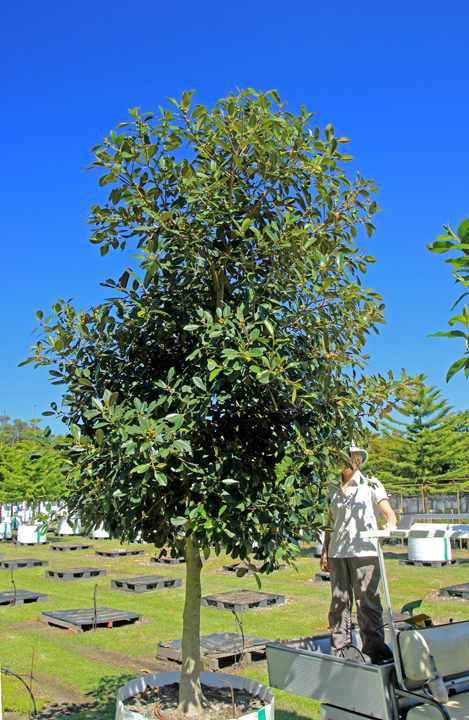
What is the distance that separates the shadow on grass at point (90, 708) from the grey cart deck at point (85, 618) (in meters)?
3.27

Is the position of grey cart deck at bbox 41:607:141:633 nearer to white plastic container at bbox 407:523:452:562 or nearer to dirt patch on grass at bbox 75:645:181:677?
dirt patch on grass at bbox 75:645:181:677

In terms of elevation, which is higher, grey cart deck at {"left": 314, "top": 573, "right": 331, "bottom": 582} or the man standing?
the man standing

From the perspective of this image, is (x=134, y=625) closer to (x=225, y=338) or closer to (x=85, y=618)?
(x=85, y=618)

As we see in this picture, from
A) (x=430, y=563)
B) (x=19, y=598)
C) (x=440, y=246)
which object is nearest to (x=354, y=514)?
(x=440, y=246)

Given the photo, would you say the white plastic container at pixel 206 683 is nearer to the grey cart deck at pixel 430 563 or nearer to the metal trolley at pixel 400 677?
the metal trolley at pixel 400 677

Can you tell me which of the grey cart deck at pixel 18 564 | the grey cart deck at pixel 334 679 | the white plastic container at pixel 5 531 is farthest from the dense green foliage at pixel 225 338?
the white plastic container at pixel 5 531

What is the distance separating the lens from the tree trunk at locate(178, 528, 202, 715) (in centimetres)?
401

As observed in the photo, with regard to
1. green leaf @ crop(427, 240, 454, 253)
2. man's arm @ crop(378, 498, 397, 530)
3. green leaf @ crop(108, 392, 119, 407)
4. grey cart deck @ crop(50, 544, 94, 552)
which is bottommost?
grey cart deck @ crop(50, 544, 94, 552)

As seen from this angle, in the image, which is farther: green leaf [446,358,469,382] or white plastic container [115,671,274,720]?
white plastic container [115,671,274,720]

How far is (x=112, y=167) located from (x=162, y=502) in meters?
2.23

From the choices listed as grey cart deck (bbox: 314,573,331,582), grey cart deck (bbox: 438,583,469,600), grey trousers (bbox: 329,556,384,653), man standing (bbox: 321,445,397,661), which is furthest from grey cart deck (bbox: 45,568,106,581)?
grey trousers (bbox: 329,556,384,653)

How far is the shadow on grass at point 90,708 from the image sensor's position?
515 centimetres

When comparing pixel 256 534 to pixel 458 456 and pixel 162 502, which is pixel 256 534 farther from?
pixel 458 456

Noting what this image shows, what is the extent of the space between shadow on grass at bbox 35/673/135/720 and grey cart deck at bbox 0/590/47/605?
21.0ft
